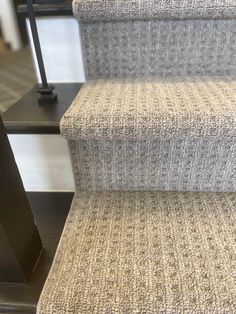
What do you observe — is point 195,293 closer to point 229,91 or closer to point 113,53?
point 229,91

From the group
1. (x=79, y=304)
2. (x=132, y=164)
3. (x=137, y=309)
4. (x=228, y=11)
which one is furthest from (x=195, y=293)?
(x=228, y=11)

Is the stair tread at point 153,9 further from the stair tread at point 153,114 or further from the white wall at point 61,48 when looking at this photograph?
the stair tread at point 153,114

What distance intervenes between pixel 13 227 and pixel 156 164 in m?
0.39

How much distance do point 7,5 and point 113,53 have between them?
0.34m

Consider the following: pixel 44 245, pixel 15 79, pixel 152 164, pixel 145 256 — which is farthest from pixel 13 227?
pixel 15 79

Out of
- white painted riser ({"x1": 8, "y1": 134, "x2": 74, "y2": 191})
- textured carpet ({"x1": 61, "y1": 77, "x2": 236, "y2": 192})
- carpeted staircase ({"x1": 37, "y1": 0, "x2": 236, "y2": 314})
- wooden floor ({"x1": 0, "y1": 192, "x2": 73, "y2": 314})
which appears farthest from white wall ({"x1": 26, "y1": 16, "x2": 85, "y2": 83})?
wooden floor ({"x1": 0, "y1": 192, "x2": 73, "y2": 314})

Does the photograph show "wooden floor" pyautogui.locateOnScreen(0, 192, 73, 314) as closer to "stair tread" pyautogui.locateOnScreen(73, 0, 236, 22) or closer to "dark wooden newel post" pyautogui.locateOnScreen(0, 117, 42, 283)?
"dark wooden newel post" pyautogui.locateOnScreen(0, 117, 42, 283)

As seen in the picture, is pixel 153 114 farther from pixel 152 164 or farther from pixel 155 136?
pixel 152 164

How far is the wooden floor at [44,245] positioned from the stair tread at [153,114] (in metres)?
0.22

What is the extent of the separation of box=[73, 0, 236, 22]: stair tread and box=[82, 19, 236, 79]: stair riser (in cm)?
4

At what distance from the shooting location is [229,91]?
784mm

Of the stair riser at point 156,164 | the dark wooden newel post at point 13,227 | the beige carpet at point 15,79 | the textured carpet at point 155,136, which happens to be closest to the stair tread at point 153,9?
the textured carpet at point 155,136

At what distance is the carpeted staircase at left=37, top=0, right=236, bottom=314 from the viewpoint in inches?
21.5

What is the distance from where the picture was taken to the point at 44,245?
68 centimetres
